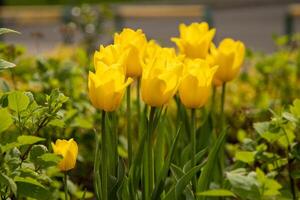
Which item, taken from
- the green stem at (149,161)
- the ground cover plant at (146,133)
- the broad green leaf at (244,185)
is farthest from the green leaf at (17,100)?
the broad green leaf at (244,185)

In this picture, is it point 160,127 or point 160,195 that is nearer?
point 160,195

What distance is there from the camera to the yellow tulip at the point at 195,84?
2.23m

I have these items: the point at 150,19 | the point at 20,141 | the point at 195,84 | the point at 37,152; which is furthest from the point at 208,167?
the point at 150,19

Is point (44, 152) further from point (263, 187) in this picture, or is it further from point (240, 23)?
point (240, 23)

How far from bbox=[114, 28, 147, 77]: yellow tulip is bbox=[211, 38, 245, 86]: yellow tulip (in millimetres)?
383

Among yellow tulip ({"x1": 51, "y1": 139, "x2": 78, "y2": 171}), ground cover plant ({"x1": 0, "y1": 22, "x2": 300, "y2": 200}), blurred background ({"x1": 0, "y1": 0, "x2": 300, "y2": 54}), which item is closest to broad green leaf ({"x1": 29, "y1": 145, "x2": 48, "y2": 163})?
ground cover plant ({"x1": 0, "y1": 22, "x2": 300, "y2": 200})

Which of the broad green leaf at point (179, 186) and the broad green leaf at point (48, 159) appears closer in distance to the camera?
the broad green leaf at point (48, 159)

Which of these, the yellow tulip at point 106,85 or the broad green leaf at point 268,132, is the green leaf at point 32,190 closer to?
the yellow tulip at point 106,85

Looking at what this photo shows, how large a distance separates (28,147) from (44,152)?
0.59 ft

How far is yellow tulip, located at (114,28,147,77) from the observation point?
237 centimetres

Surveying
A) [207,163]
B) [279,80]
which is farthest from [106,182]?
[279,80]

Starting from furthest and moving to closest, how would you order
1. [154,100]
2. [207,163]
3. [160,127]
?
[160,127] → [207,163] → [154,100]

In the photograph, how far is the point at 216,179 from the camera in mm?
2805

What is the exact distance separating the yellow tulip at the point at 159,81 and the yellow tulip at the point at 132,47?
0.77 feet
